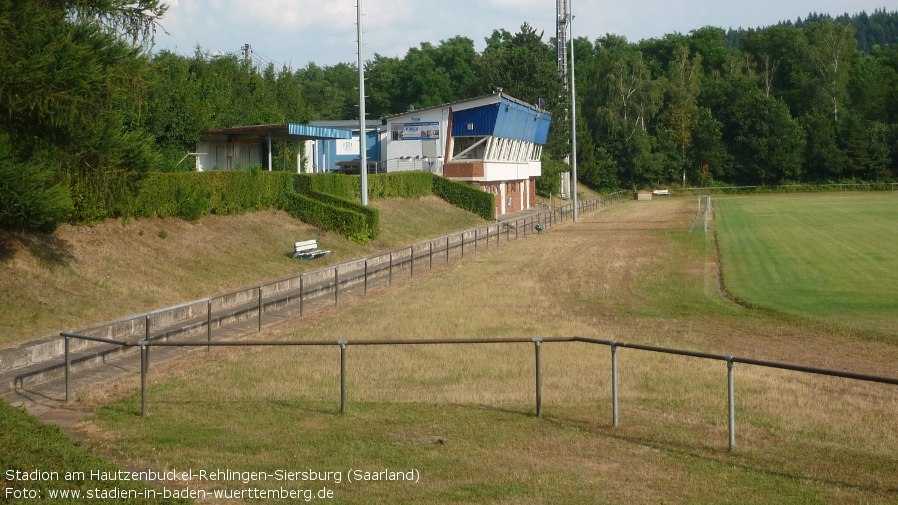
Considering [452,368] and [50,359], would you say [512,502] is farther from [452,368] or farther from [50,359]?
[50,359]

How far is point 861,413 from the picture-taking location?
1039cm

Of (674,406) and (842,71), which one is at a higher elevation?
(842,71)

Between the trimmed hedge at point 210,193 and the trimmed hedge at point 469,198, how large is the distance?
20.4 m

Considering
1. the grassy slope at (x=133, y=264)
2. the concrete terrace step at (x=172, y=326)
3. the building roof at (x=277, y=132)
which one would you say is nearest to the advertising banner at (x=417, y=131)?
the building roof at (x=277, y=132)

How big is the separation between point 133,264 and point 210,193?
8.02 metres

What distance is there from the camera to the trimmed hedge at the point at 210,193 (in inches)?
1084

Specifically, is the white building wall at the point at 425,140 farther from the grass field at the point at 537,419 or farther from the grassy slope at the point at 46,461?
the grassy slope at the point at 46,461

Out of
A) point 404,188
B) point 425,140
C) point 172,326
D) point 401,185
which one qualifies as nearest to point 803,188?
point 425,140

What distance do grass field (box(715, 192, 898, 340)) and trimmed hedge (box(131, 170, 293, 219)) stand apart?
17.0 metres

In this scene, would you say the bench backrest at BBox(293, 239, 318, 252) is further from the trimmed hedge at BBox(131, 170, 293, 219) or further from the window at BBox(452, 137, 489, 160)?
the window at BBox(452, 137, 489, 160)

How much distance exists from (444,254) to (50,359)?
22.2m

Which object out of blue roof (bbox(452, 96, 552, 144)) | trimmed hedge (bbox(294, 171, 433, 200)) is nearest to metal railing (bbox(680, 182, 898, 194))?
blue roof (bbox(452, 96, 552, 144))

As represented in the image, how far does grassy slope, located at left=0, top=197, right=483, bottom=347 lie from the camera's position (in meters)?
18.3

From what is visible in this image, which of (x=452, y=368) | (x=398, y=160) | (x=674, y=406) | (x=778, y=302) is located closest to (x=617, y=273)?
(x=778, y=302)
